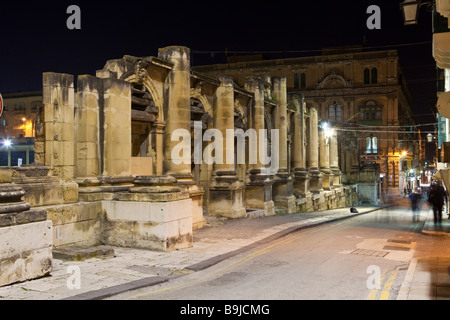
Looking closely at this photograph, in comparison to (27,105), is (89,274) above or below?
below

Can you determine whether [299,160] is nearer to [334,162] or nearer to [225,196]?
[334,162]

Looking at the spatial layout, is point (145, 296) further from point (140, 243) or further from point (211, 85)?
point (211, 85)

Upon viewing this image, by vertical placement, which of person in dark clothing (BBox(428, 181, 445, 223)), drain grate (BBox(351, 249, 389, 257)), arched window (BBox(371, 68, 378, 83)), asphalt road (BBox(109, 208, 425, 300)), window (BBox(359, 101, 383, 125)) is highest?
arched window (BBox(371, 68, 378, 83))

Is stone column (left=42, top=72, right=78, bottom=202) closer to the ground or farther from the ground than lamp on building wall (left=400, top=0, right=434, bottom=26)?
closer to the ground

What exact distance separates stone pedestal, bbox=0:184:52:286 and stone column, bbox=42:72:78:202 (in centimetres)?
301

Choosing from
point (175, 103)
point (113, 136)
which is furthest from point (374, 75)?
point (113, 136)

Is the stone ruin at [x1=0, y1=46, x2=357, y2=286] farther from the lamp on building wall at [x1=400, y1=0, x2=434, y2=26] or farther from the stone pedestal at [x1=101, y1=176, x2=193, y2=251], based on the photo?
the lamp on building wall at [x1=400, y1=0, x2=434, y2=26]

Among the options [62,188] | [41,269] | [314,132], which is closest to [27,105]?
[314,132]

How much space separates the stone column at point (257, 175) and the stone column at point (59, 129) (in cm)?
1147

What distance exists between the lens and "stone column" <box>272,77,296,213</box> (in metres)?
23.8

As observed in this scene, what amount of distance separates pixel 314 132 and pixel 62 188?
78.7 ft

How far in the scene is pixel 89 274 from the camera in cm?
771

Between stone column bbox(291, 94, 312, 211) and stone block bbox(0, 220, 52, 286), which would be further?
stone column bbox(291, 94, 312, 211)

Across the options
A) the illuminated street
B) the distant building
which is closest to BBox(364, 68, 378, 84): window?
the distant building
